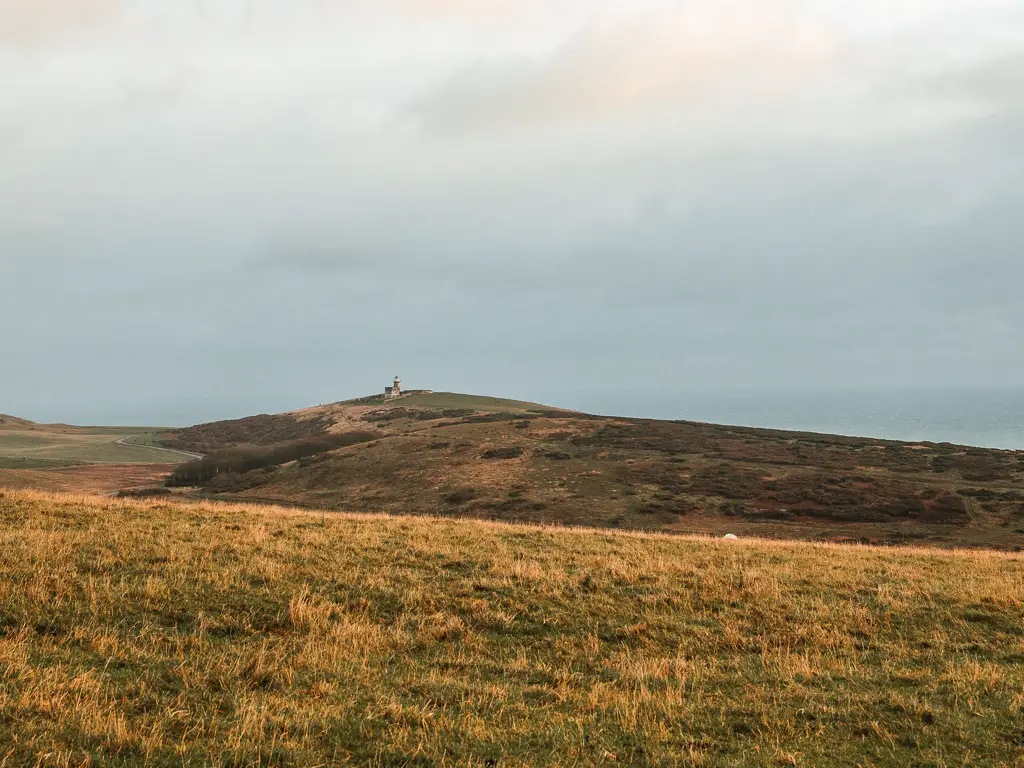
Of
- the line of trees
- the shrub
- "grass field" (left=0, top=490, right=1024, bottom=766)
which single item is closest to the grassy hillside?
the line of trees

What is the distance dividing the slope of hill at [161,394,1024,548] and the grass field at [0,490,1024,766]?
2844cm

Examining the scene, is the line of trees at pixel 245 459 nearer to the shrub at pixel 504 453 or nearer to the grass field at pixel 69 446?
the grass field at pixel 69 446

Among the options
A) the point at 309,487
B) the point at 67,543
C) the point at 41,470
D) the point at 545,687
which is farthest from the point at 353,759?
the point at 41,470

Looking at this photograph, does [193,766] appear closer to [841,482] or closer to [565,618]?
[565,618]

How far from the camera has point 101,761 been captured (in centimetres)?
623

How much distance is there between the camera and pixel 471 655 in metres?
10.8

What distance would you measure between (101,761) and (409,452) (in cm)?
6858

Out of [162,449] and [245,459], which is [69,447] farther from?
[245,459]

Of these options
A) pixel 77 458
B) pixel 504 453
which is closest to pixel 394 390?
pixel 77 458

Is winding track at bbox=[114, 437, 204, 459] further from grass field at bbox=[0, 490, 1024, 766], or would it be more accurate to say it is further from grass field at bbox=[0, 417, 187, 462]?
grass field at bbox=[0, 490, 1024, 766]

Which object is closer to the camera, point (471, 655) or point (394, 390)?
point (471, 655)

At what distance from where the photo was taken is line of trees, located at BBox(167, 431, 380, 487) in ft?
248

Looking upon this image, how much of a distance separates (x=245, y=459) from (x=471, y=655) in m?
78.0

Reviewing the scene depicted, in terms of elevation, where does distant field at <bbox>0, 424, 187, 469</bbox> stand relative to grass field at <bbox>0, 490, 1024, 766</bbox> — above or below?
below
